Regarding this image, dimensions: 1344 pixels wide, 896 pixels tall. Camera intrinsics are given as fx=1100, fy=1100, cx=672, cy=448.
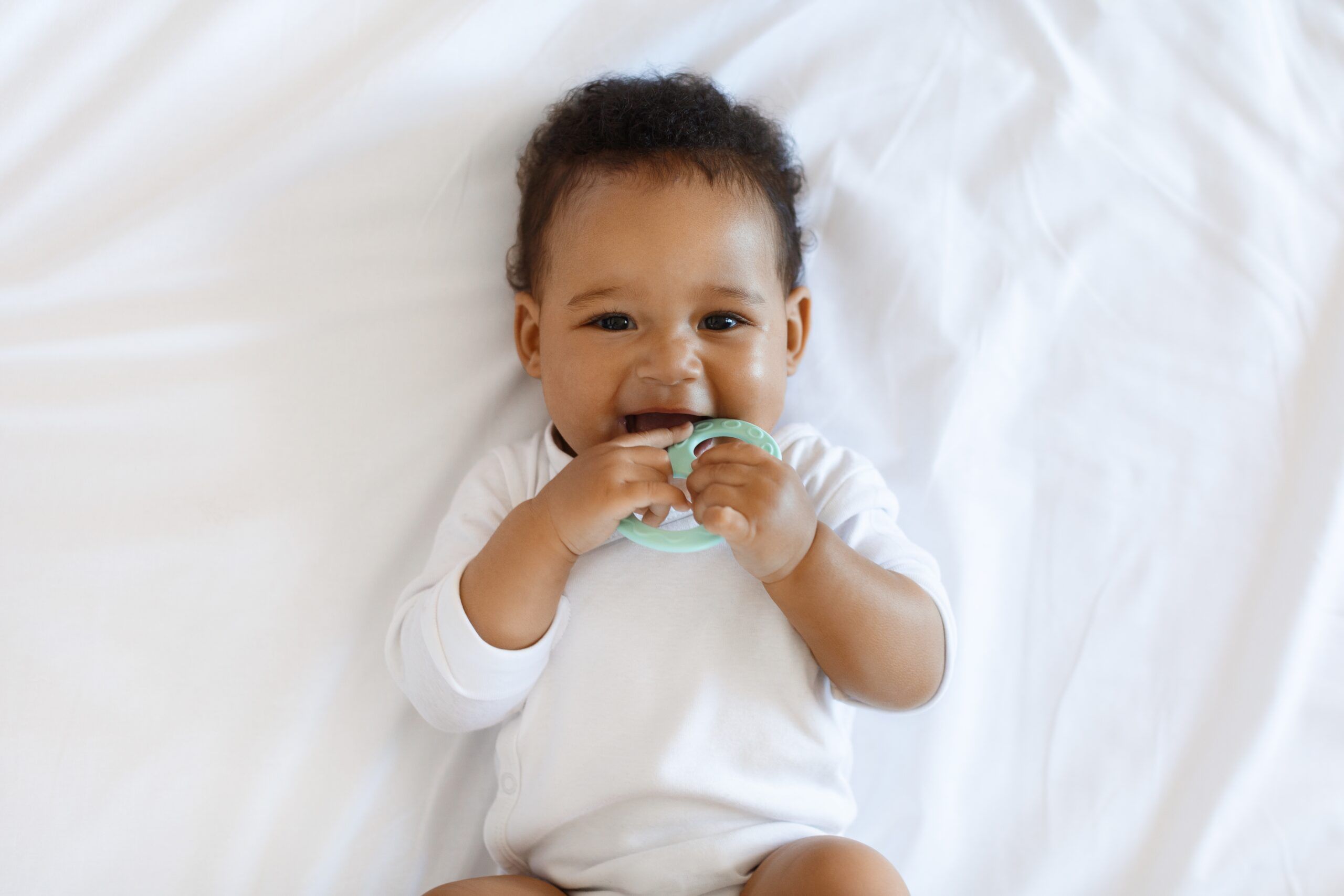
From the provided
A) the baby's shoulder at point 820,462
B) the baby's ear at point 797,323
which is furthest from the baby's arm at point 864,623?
the baby's ear at point 797,323

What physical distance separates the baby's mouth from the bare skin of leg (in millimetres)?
493

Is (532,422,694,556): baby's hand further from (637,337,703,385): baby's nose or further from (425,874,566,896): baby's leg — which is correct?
(425,874,566,896): baby's leg

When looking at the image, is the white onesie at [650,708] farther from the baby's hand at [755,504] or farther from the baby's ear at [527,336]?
the baby's ear at [527,336]

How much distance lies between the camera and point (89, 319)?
1.41m

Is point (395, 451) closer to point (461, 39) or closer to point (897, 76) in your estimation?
point (461, 39)

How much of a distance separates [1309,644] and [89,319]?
1.65m

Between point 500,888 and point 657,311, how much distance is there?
68 cm

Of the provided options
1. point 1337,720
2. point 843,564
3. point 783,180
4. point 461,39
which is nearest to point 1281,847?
point 1337,720

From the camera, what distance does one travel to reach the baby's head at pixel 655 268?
1.29m

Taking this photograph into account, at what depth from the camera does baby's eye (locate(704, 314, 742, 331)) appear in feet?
4.34

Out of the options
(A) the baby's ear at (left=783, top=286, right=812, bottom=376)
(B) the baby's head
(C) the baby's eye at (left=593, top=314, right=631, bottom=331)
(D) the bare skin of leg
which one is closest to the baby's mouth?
(B) the baby's head

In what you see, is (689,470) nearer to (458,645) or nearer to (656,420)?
(656,420)

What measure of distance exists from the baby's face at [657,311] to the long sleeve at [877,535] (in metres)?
0.13

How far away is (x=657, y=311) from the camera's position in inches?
50.7
